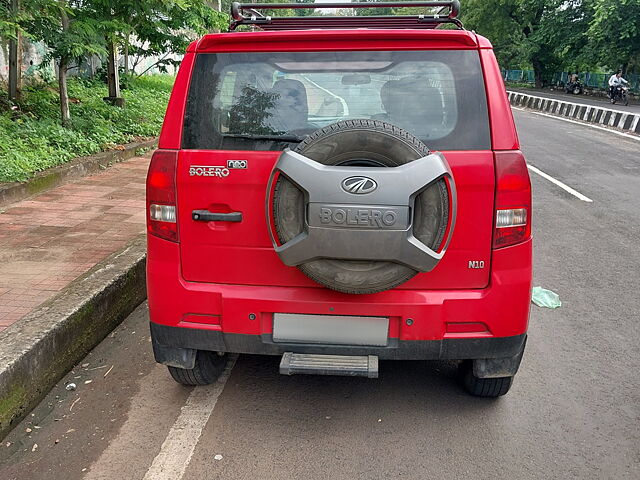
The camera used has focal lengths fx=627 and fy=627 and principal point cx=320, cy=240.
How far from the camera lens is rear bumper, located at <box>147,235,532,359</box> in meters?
2.86

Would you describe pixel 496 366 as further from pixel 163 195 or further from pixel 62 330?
pixel 62 330

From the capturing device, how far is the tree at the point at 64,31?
28.1 feet

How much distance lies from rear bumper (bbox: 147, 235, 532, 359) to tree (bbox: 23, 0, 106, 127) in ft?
22.0

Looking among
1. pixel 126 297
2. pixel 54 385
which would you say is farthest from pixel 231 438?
pixel 126 297

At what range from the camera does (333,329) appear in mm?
2895

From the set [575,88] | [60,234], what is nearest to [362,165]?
[60,234]

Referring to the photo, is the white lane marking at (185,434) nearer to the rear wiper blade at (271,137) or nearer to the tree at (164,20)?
the rear wiper blade at (271,137)

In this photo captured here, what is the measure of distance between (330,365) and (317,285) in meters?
0.38

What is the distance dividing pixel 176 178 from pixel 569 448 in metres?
2.23

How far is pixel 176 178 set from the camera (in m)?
2.90

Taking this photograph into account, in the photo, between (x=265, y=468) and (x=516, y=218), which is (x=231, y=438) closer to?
(x=265, y=468)

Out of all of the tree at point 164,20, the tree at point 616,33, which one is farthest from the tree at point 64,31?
the tree at point 616,33

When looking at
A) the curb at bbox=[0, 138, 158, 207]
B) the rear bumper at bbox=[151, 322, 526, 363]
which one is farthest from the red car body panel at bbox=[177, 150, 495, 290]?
the curb at bbox=[0, 138, 158, 207]

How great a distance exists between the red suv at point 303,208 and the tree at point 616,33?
33.3 m
